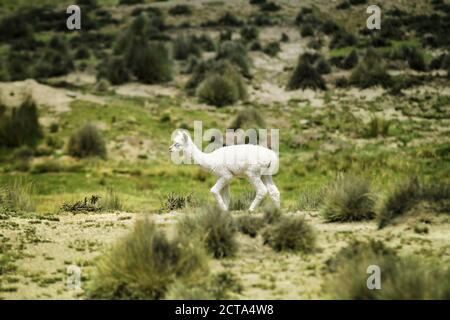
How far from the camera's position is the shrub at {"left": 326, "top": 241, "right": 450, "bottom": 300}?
891 cm

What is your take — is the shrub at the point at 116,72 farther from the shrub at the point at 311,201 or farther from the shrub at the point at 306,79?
the shrub at the point at 311,201

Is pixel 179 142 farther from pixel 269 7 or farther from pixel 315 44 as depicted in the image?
pixel 269 7

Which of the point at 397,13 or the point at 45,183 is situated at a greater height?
the point at 397,13

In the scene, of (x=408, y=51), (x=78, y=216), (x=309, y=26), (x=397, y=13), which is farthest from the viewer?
(x=309, y=26)

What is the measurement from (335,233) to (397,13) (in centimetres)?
4362

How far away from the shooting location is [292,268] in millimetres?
10898

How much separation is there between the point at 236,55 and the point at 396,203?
36.4 metres

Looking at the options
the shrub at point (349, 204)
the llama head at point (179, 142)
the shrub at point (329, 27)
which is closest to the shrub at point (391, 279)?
the shrub at point (349, 204)

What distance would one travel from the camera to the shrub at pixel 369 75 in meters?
42.8

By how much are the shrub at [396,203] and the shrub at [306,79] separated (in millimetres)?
30183

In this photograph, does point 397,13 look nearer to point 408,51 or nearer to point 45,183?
point 408,51

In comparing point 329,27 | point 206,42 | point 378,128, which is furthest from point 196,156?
point 329,27

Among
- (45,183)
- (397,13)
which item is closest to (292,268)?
(45,183)

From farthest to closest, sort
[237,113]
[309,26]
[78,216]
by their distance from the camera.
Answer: [309,26] < [237,113] < [78,216]
